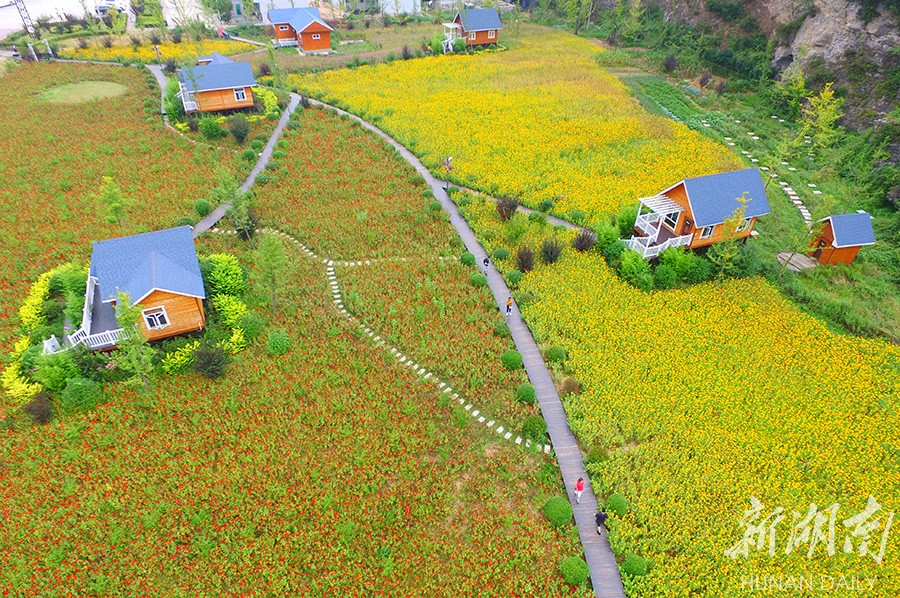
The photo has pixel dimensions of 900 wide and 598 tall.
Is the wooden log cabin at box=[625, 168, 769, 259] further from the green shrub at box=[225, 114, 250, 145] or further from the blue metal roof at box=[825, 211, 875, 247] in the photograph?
the green shrub at box=[225, 114, 250, 145]

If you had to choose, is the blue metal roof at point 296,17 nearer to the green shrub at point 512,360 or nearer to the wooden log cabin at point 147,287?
the wooden log cabin at point 147,287

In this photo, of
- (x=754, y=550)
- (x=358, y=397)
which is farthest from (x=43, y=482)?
(x=754, y=550)

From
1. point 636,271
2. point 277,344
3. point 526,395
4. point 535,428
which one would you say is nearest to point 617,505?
point 535,428

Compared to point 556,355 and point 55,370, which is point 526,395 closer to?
point 556,355

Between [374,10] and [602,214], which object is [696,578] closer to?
[602,214]

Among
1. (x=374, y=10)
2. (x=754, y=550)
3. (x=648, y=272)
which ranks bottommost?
(x=754, y=550)

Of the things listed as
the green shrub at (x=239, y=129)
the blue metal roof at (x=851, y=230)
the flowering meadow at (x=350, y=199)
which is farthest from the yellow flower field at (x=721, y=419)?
the green shrub at (x=239, y=129)
